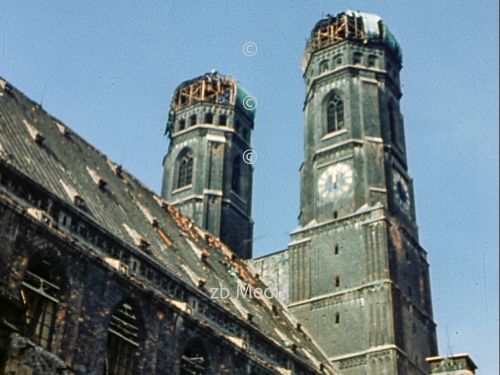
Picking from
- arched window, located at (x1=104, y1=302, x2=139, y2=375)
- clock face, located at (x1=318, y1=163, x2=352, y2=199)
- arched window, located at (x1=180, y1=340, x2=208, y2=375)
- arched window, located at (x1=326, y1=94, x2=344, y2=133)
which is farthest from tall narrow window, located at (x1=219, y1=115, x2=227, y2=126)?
Answer: arched window, located at (x1=104, y1=302, x2=139, y2=375)

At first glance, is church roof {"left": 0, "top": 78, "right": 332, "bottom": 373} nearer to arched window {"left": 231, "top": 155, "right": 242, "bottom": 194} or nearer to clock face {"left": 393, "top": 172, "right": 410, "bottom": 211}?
clock face {"left": 393, "top": 172, "right": 410, "bottom": 211}

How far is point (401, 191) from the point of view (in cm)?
5222

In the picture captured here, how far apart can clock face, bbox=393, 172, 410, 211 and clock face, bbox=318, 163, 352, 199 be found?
3.11 meters

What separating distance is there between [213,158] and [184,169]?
2.63 metres

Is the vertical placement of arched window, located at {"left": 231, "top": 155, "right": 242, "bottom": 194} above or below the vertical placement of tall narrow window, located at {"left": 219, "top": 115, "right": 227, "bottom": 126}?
below

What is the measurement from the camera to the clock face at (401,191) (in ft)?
169

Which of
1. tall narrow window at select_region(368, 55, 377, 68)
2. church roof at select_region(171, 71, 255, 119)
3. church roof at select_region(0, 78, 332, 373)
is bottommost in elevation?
church roof at select_region(0, 78, 332, 373)

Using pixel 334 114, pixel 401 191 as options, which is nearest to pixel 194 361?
pixel 401 191

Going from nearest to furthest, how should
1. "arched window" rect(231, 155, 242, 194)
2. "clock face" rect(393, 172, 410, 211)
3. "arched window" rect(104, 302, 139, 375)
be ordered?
"arched window" rect(104, 302, 139, 375)
"clock face" rect(393, 172, 410, 211)
"arched window" rect(231, 155, 242, 194)

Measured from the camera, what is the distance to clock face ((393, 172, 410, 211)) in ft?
169

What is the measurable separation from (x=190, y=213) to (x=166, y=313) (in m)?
29.9

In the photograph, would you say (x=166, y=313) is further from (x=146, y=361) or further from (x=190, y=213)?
(x=190, y=213)

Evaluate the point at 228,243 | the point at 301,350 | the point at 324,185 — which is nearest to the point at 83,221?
the point at 301,350

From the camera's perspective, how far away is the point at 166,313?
3106 cm
